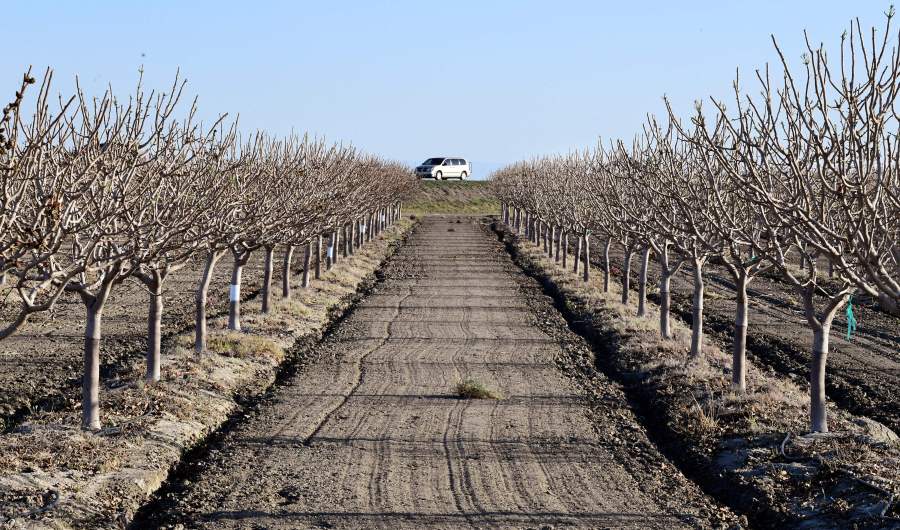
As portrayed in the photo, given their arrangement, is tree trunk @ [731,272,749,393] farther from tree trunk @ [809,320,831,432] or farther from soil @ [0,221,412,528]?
soil @ [0,221,412,528]

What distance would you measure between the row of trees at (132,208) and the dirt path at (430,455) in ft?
7.94

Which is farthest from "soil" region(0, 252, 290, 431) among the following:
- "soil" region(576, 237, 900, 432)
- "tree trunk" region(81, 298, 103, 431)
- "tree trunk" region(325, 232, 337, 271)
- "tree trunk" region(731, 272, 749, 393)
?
"soil" region(576, 237, 900, 432)

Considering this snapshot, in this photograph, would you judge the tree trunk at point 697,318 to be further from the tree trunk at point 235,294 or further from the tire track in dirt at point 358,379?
the tree trunk at point 235,294

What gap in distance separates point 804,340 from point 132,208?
1703 centimetres

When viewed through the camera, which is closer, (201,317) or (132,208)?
(132,208)

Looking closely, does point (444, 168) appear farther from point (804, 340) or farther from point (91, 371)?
point (91, 371)

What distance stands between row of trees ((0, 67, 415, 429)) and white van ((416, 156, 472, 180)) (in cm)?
7198

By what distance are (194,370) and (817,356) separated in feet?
31.1

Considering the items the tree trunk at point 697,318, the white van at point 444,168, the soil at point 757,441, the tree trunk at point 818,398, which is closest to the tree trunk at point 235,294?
the soil at point 757,441

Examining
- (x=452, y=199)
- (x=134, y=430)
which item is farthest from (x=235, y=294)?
(x=452, y=199)

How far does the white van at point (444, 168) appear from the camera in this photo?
346ft

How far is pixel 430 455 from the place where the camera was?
12.6m

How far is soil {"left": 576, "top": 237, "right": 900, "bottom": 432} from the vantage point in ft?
58.1

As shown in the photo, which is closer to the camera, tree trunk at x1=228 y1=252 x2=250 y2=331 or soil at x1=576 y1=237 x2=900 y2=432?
soil at x1=576 y1=237 x2=900 y2=432
